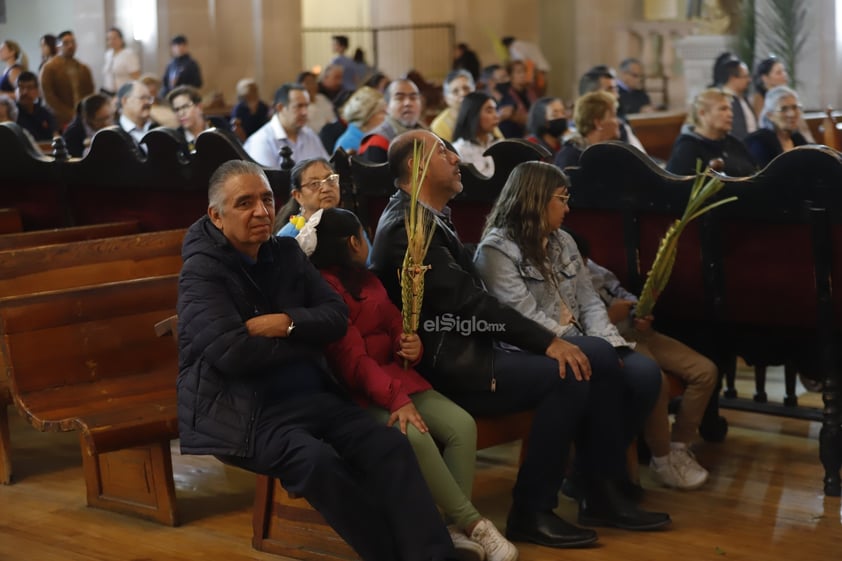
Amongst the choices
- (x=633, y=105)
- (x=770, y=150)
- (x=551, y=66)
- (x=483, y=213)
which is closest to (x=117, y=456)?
(x=483, y=213)

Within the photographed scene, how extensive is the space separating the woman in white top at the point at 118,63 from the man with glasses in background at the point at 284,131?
7.64 metres

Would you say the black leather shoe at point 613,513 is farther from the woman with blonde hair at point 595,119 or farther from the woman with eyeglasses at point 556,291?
the woman with blonde hair at point 595,119

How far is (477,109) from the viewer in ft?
23.1

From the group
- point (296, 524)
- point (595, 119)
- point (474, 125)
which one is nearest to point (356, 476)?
point (296, 524)

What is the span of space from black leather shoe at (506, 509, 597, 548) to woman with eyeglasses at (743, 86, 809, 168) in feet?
11.5

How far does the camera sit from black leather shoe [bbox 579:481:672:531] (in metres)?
4.50

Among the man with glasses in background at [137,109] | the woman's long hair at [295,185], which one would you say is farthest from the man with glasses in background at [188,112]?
the woman's long hair at [295,185]

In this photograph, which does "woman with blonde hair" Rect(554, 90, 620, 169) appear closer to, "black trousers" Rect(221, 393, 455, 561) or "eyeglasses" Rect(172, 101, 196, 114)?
"black trousers" Rect(221, 393, 455, 561)

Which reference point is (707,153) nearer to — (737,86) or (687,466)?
(687,466)

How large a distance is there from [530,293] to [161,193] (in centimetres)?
288

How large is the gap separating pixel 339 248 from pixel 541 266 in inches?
28.2

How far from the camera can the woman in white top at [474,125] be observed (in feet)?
23.1

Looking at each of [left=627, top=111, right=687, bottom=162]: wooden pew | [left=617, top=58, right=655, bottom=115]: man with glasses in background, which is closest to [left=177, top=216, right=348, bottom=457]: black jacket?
[left=627, top=111, right=687, bottom=162]: wooden pew

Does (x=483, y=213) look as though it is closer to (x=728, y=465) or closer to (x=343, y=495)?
(x=728, y=465)
